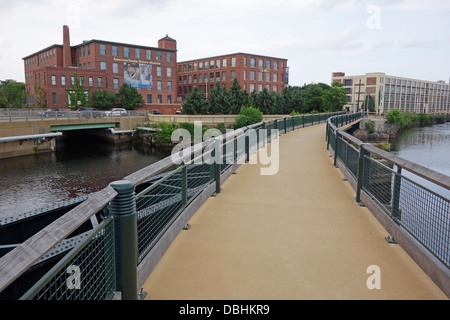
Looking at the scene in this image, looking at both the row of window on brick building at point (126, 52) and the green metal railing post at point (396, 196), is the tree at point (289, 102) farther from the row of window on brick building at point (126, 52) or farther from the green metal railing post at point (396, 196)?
the green metal railing post at point (396, 196)

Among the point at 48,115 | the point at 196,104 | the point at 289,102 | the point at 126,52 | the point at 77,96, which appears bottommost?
the point at 48,115

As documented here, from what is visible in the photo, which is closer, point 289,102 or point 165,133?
point 165,133

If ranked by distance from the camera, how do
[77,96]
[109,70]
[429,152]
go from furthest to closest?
[109,70] < [77,96] < [429,152]

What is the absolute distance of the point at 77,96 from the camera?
56281mm

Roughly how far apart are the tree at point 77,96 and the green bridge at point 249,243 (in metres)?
54.1

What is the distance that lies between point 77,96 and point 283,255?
2306 inches

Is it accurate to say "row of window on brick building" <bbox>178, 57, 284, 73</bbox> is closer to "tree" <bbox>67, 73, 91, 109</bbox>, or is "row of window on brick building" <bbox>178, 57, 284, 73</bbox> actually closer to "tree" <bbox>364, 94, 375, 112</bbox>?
"tree" <bbox>67, 73, 91, 109</bbox>

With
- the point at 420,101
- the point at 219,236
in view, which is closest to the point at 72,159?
the point at 219,236

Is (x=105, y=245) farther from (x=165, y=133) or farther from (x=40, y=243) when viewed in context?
(x=165, y=133)

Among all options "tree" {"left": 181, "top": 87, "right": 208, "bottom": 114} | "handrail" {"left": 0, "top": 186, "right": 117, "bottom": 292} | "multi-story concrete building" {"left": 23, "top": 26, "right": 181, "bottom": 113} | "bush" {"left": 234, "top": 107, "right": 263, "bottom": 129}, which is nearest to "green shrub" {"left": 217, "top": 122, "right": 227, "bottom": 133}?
"bush" {"left": 234, "top": 107, "right": 263, "bottom": 129}

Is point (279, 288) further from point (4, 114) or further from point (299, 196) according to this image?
point (4, 114)

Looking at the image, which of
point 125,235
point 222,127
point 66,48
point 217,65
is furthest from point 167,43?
point 125,235

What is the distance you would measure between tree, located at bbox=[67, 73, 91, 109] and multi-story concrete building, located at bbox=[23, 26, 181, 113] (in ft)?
4.34

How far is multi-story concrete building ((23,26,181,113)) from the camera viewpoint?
59062 millimetres
